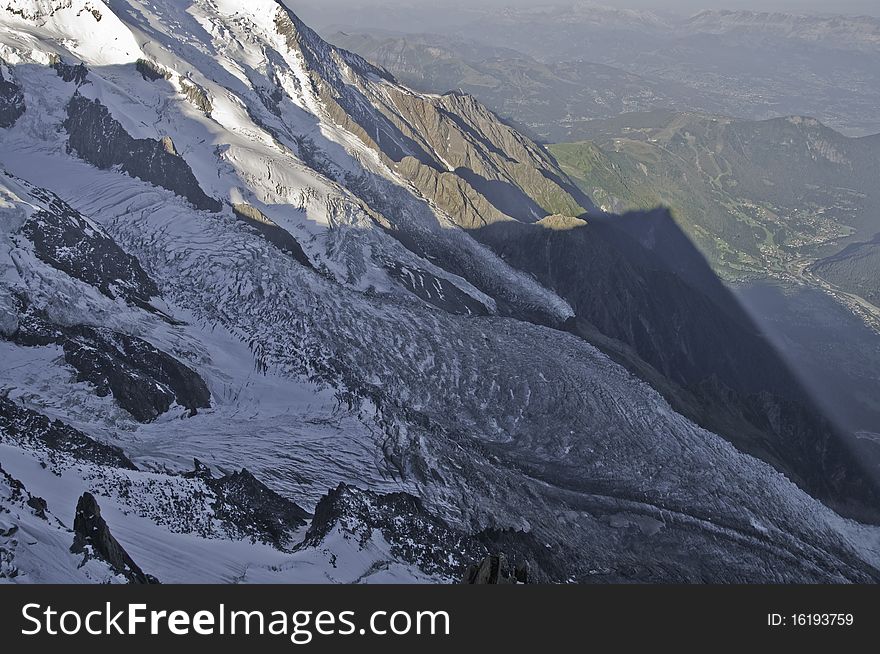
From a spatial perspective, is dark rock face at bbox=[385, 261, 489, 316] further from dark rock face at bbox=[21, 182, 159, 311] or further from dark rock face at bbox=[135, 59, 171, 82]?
dark rock face at bbox=[135, 59, 171, 82]

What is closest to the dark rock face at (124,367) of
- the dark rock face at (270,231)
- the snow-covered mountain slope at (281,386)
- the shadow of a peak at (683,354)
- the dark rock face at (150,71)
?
the snow-covered mountain slope at (281,386)

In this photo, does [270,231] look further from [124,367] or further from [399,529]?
[399,529]

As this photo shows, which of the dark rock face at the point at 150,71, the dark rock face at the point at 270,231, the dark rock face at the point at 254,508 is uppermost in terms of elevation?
the dark rock face at the point at 150,71

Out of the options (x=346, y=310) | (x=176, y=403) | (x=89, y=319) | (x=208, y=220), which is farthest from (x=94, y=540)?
(x=208, y=220)

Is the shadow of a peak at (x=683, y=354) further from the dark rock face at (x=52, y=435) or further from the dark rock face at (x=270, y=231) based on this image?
the dark rock face at (x=52, y=435)

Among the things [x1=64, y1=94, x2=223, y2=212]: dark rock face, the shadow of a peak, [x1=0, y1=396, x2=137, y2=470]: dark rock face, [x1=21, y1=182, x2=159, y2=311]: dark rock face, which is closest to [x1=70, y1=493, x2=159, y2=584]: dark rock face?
[x1=0, y1=396, x2=137, y2=470]: dark rock face

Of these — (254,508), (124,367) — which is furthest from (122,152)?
(254,508)
